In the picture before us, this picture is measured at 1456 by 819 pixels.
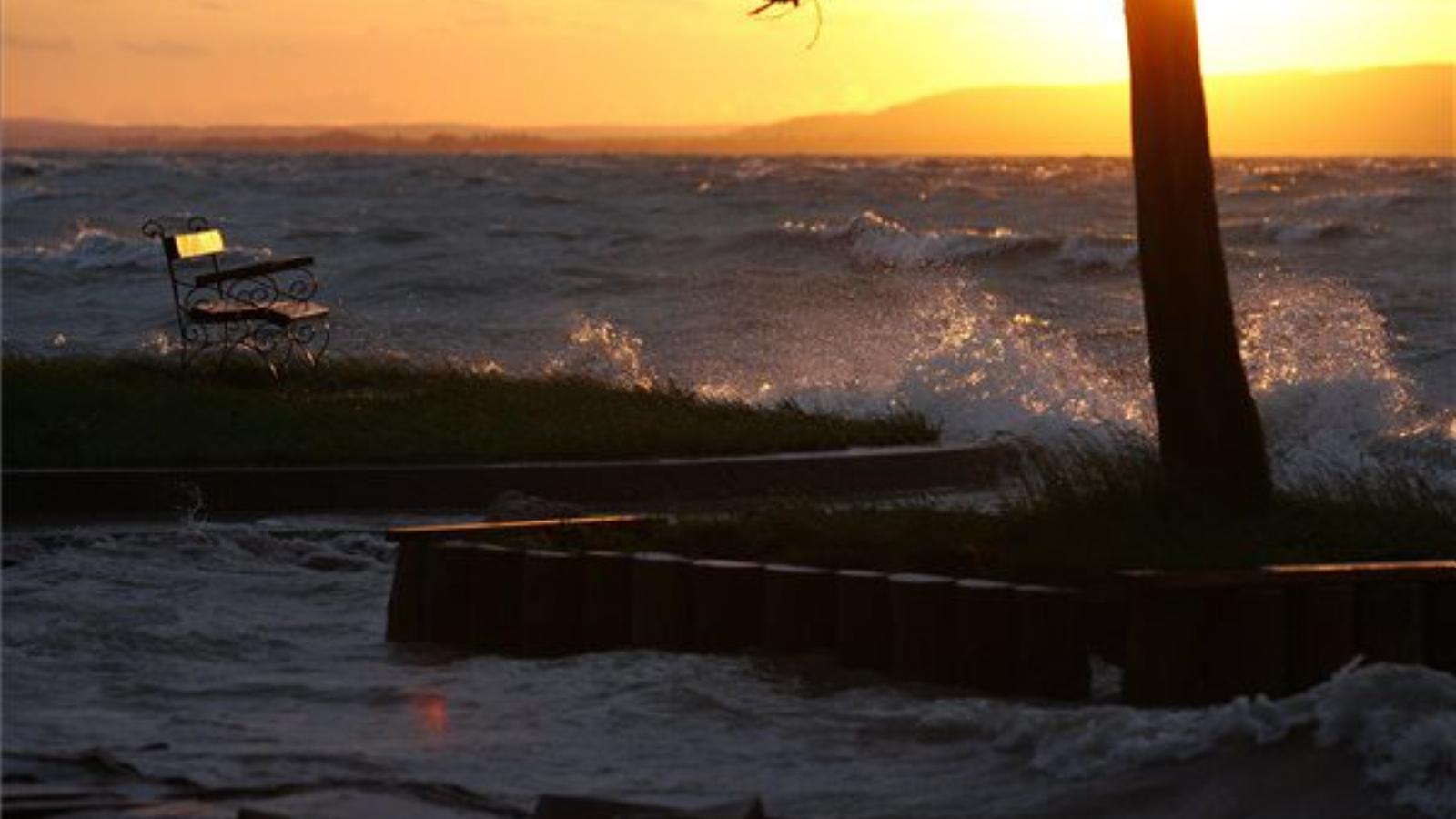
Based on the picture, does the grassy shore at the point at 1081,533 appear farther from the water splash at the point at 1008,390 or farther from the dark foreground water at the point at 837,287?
the water splash at the point at 1008,390

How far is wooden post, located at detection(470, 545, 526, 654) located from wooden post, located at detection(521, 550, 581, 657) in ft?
0.26

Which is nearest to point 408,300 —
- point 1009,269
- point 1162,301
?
point 1009,269

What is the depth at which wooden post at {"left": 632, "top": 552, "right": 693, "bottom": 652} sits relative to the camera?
11859mm

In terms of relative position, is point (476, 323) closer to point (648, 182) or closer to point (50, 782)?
point (50, 782)

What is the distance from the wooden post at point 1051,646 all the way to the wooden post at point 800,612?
93 cm

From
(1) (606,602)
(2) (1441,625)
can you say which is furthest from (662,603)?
(2) (1441,625)

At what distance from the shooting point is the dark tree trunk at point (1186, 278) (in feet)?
41.2

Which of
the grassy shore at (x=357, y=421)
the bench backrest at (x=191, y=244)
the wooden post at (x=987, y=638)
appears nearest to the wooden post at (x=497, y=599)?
the wooden post at (x=987, y=638)

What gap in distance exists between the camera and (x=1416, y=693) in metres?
9.55

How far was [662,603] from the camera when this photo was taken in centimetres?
1193

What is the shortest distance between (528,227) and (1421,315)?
3246 cm

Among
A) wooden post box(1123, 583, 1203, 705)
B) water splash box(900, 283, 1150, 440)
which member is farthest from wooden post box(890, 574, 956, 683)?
water splash box(900, 283, 1150, 440)

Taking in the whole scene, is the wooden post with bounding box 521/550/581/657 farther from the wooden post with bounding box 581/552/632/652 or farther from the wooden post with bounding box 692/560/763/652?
the wooden post with bounding box 692/560/763/652

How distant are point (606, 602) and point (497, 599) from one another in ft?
1.95
